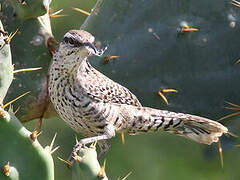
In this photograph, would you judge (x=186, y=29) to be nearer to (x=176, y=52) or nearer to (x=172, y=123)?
(x=176, y=52)

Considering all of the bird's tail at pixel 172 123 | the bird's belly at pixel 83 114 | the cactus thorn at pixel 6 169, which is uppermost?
the cactus thorn at pixel 6 169

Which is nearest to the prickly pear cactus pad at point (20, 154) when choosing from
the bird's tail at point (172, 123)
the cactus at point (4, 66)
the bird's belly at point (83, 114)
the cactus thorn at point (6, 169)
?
the cactus thorn at point (6, 169)

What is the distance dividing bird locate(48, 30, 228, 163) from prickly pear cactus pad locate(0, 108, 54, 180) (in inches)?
24.3

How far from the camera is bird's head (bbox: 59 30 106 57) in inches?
93.5

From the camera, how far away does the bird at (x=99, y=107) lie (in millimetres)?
2611

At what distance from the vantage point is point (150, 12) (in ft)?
9.02

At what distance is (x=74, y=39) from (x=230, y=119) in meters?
0.90

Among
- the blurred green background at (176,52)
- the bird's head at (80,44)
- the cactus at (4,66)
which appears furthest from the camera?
the blurred green background at (176,52)

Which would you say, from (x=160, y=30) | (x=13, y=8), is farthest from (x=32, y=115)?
(x=160, y=30)

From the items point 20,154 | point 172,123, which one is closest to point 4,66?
point 20,154

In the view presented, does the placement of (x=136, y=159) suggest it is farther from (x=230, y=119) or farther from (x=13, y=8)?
(x=13, y=8)

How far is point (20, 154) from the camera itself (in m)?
1.89

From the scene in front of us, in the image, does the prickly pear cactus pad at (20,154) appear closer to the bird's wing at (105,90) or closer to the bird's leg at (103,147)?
the bird's wing at (105,90)

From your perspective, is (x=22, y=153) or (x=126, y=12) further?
(x=126, y=12)
